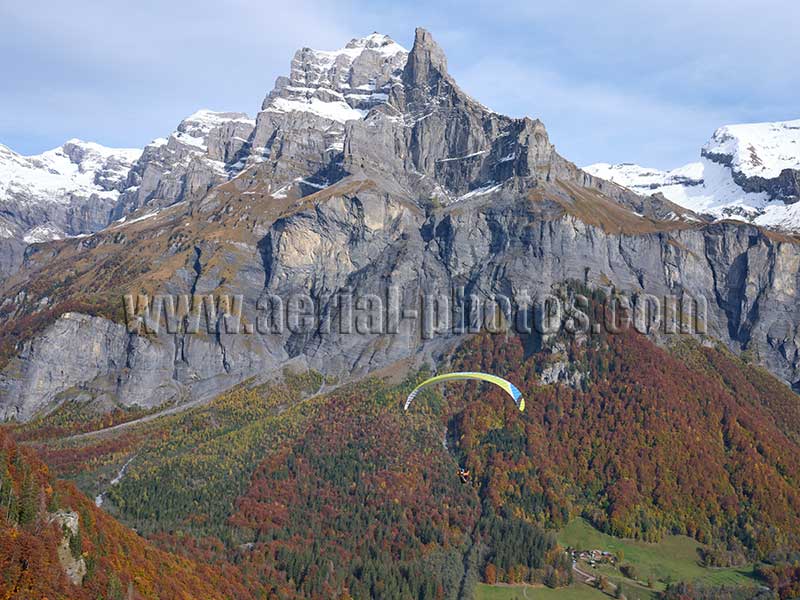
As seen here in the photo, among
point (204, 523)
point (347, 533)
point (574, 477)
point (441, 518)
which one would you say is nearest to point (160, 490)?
point (204, 523)

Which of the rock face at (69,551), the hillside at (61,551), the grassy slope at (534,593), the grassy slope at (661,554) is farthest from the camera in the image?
the grassy slope at (661,554)

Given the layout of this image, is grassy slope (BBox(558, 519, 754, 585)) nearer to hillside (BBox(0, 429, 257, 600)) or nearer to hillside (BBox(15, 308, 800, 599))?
hillside (BBox(15, 308, 800, 599))

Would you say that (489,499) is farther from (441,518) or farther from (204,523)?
(204,523)

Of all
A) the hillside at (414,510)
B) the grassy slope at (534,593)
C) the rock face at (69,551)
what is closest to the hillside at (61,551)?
the rock face at (69,551)

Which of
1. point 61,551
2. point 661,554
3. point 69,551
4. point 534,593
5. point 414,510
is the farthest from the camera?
point 414,510

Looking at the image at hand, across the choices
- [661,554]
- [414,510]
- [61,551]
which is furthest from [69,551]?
[661,554]

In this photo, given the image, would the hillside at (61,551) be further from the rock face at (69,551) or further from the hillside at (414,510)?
the hillside at (414,510)

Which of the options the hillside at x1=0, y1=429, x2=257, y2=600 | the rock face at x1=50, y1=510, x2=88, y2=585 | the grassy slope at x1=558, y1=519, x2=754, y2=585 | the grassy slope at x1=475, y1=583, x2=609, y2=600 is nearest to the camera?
the hillside at x1=0, y1=429, x2=257, y2=600

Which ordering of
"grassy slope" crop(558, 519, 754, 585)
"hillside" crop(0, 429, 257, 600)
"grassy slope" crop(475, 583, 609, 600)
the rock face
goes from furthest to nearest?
"grassy slope" crop(558, 519, 754, 585), "grassy slope" crop(475, 583, 609, 600), the rock face, "hillside" crop(0, 429, 257, 600)

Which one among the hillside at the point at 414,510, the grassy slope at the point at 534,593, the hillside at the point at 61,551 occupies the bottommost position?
the grassy slope at the point at 534,593

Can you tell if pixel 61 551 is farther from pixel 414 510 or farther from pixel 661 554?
pixel 661 554

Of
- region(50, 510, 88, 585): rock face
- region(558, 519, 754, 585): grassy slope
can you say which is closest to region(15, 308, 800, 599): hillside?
region(558, 519, 754, 585): grassy slope

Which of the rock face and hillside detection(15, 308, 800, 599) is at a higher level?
the rock face
